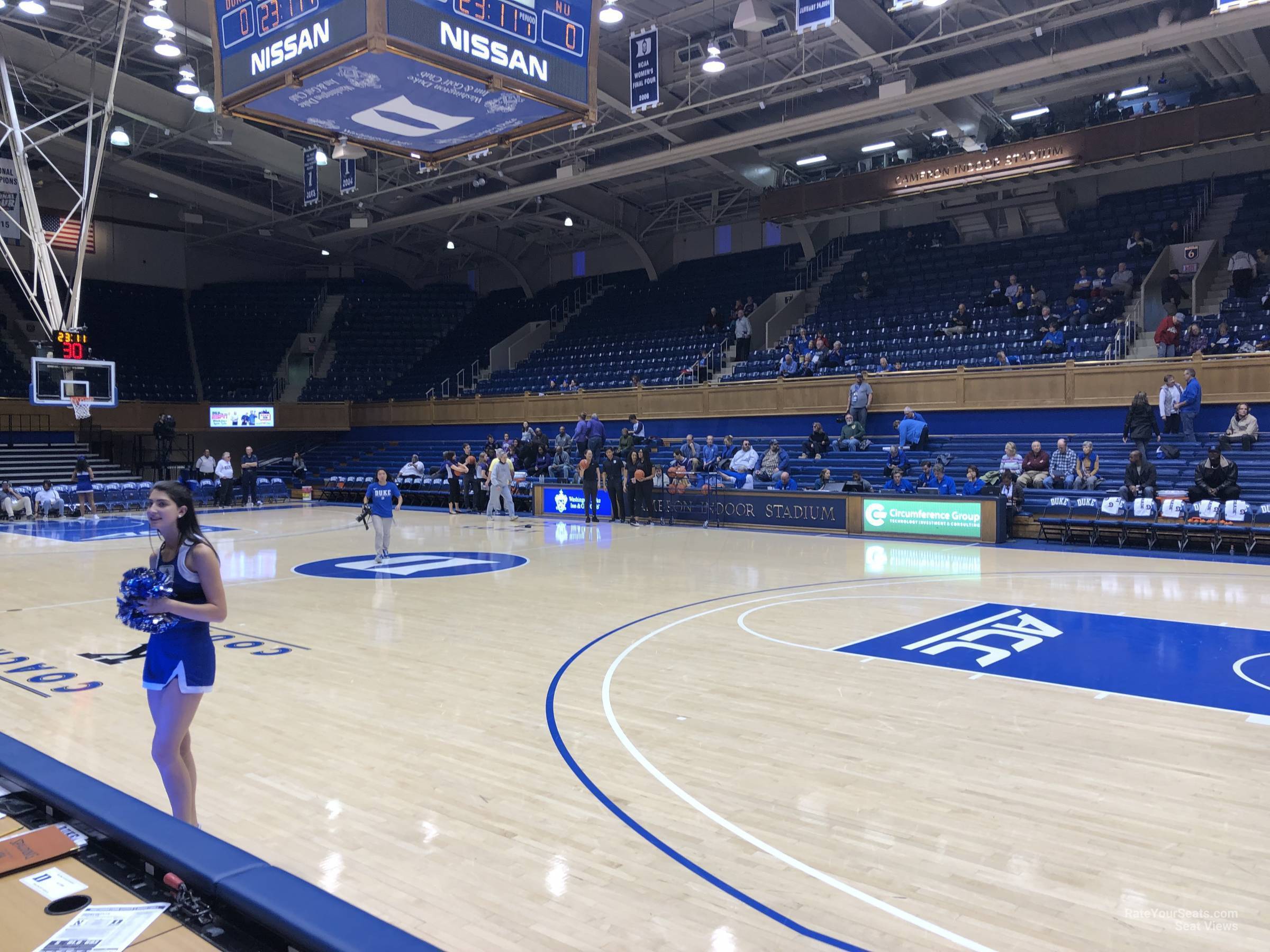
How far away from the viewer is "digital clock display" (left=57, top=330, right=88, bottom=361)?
1706 cm

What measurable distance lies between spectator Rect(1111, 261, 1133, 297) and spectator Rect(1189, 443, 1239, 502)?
7.14 metres

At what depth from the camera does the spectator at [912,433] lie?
19.9 m

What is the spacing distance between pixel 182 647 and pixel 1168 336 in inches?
769

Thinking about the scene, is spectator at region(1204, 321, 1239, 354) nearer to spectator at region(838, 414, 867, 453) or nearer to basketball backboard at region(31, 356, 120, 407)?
spectator at region(838, 414, 867, 453)

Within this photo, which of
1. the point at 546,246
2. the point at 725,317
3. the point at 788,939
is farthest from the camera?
the point at 546,246

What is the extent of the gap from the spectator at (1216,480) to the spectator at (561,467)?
1347 centimetres

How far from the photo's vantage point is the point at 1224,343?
1805 centimetres

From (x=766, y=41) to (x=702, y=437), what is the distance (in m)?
9.79

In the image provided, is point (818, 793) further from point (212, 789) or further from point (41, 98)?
point (41, 98)

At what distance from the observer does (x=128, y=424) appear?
3106cm

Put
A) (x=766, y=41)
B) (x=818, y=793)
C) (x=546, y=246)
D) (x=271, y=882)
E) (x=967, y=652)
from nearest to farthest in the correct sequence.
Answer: (x=271, y=882)
(x=818, y=793)
(x=967, y=652)
(x=766, y=41)
(x=546, y=246)

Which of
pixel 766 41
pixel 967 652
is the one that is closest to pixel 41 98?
pixel 766 41

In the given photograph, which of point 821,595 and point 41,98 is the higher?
point 41,98

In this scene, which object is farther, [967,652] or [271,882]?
[967,652]
